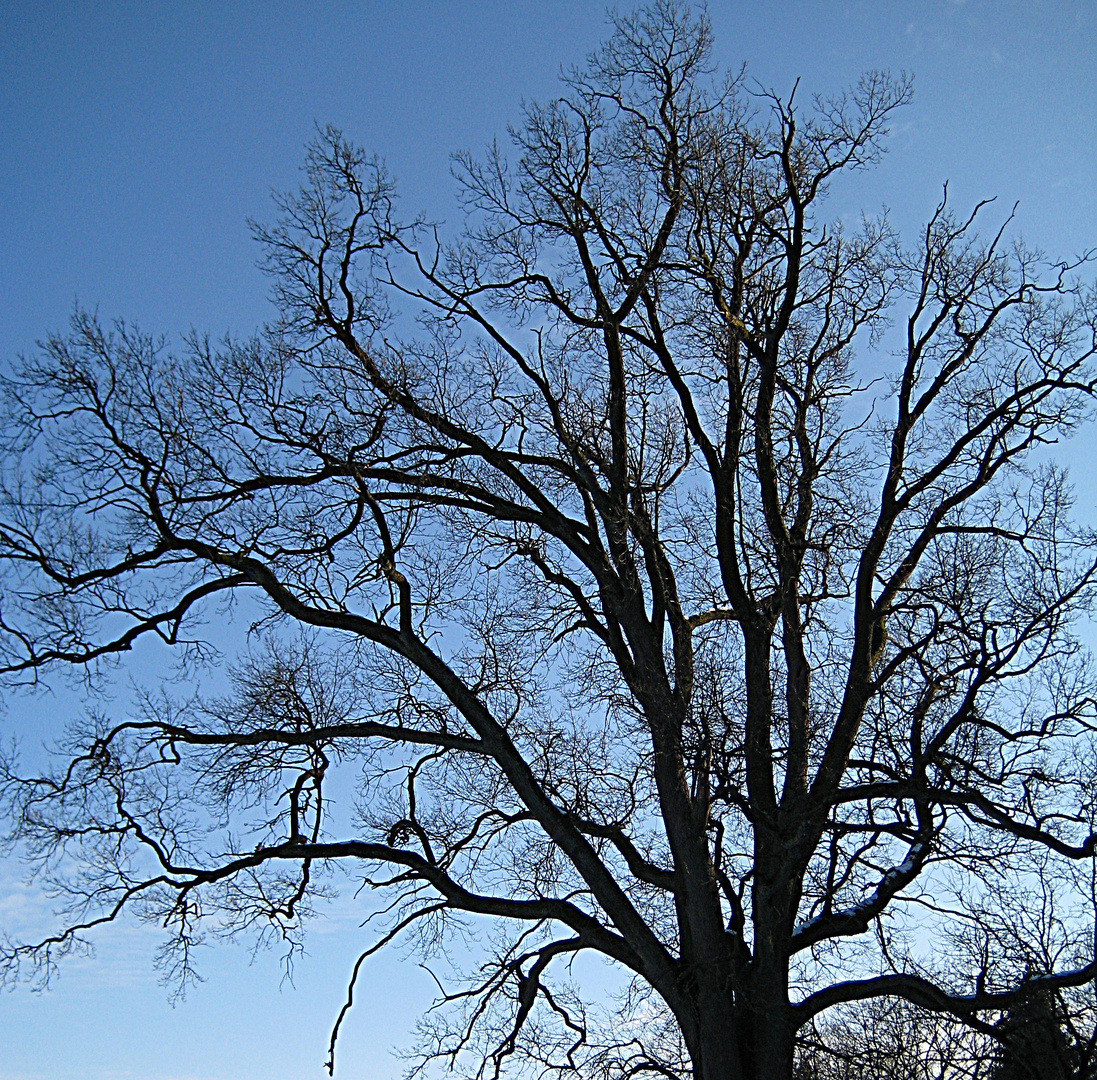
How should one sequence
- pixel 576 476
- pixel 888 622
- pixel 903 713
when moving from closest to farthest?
pixel 903 713, pixel 888 622, pixel 576 476

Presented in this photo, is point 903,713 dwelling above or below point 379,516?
below

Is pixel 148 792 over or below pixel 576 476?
below

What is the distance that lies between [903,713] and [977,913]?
1.97m

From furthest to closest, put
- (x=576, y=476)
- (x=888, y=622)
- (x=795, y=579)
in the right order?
1. (x=576, y=476)
2. (x=888, y=622)
3. (x=795, y=579)

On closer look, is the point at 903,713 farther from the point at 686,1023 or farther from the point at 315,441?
the point at 315,441

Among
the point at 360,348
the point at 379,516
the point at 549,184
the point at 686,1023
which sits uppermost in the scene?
the point at 549,184

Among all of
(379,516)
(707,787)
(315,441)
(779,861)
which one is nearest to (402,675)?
(379,516)

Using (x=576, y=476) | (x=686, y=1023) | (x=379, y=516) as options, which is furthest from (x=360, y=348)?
(x=686, y=1023)

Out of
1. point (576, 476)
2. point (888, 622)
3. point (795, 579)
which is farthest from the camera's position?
point (576, 476)

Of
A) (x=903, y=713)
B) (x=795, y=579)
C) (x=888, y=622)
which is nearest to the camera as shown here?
(x=903, y=713)

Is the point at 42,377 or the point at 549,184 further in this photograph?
the point at 549,184

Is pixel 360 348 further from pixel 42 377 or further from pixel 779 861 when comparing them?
pixel 779 861

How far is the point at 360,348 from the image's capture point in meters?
12.0

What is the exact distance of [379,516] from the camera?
11391mm
